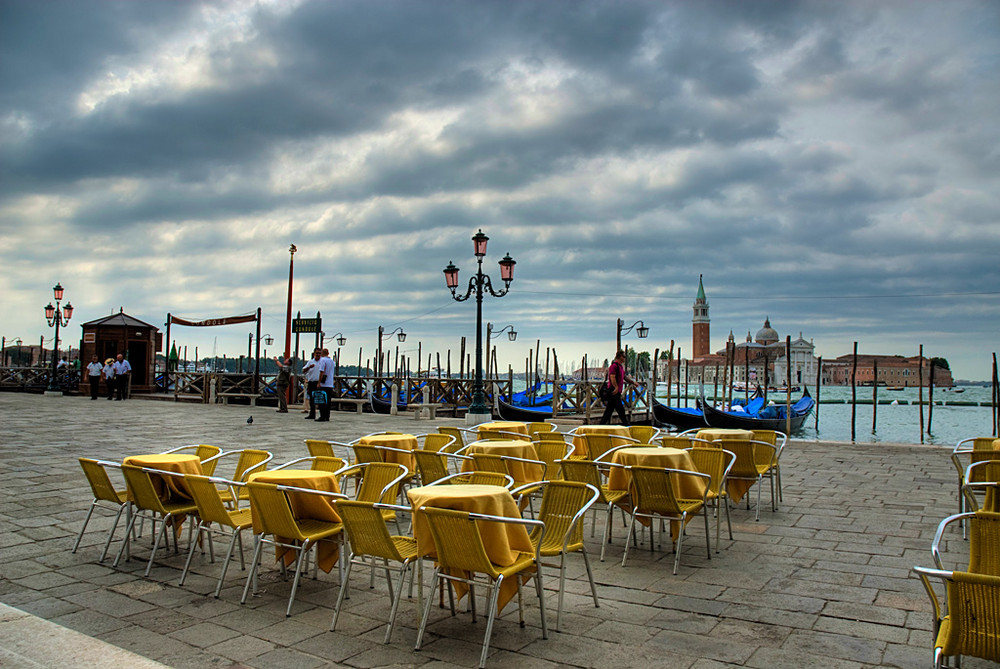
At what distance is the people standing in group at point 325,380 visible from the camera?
48.3 ft

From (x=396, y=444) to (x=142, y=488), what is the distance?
83.6 inches

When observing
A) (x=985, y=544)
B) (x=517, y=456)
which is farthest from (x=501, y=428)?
(x=985, y=544)

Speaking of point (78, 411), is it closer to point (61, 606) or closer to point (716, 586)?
point (61, 606)

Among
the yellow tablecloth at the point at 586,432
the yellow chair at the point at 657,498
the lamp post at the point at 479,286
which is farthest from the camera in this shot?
the lamp post at the point at 479,286

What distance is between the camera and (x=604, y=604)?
399 centimetres

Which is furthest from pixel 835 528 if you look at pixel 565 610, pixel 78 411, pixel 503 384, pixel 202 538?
pixel 503 384

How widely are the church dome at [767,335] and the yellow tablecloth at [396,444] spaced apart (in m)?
131

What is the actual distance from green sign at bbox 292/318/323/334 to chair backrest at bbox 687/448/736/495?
15572 millimetres

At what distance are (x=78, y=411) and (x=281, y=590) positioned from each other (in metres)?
15.2

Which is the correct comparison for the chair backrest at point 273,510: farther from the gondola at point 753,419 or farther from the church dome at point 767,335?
the church dome at point 767,335

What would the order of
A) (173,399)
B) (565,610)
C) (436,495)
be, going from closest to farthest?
(436,495) < (565,610) < (173,399)

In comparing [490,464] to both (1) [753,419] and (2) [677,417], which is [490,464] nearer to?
(1) [753,419]

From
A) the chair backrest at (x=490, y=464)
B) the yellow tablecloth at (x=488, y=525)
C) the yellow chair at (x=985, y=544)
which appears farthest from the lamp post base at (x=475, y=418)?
the yellow chair at (x=985, y=544)

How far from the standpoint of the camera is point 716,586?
4.32 metres
